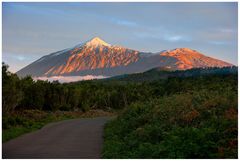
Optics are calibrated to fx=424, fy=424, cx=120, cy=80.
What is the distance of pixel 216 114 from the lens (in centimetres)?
1262

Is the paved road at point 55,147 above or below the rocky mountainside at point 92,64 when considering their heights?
below

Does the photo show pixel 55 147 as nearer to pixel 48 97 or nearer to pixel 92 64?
pixel 48 97

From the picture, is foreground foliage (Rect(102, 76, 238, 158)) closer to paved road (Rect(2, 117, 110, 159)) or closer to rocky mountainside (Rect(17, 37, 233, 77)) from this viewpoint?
paved road (Rect(2, 117, 110, 159))

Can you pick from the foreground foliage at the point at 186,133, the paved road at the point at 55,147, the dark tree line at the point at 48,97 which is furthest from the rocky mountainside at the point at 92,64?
the foreground foliage at the point at 186,133

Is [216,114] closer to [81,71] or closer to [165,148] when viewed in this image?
[165,148]

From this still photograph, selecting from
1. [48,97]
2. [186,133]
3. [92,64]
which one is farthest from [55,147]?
[92,64]

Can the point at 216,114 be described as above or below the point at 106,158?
above

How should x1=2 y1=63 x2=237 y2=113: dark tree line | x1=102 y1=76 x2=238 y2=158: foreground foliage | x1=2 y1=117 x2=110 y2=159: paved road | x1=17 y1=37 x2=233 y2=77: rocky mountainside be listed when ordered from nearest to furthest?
x1=102 y1=76 x2=238 y2=158: foreground foliage → x1=2 y1=117 x2=110 y2=159: paved road → x1=2 y1=63 x2=237 y2=113: dark tree line → x1=17 y1=37 x2=233 y2=77: rocky mountainside

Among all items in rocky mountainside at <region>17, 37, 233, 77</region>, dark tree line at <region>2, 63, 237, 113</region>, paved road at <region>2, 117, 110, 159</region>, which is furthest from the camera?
rocky mountainside at <region>17, 37, 233, 77</region>

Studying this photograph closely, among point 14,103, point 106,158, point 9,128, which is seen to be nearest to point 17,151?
point 106,158

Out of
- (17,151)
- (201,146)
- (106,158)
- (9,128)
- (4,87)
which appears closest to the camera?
(201,146)

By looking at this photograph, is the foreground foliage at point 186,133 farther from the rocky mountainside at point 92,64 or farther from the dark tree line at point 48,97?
the rocky mountainside at point 92,64

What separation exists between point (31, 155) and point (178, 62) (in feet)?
616

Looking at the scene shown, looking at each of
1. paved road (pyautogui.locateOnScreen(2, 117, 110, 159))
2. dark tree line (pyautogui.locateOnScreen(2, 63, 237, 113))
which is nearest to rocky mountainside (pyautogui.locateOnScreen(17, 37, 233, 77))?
dark tree line (pyautogui.locateOnScreen(2, 63, 237, 113))
